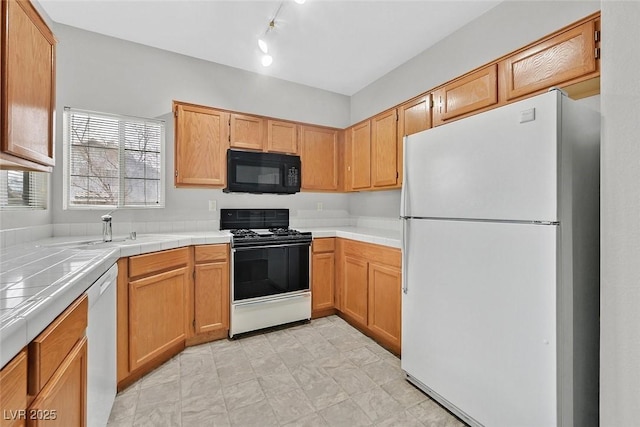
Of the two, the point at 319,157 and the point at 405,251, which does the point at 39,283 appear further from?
the point at 319,157

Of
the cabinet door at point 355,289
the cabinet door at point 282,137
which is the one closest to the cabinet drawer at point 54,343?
the cabinet door at point 355,289

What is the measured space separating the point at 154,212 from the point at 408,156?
94.1 inches

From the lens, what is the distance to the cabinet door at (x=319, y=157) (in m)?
3.35

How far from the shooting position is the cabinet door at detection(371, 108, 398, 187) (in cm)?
276

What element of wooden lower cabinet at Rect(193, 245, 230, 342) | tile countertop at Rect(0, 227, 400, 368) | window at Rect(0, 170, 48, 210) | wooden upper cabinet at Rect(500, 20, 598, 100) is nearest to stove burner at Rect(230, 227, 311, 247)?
wooden lower cabinet at Rect(193, 245, 230, 342)

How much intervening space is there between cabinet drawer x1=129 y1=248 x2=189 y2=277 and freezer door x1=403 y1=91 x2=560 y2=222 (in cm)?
180

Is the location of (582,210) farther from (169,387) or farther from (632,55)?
(169,387)

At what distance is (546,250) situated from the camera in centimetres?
121

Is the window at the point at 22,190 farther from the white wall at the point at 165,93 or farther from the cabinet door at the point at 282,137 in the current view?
the cabinet door at the point at 282,137

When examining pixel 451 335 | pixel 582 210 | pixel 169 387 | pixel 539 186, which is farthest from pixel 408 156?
pixel 169 387

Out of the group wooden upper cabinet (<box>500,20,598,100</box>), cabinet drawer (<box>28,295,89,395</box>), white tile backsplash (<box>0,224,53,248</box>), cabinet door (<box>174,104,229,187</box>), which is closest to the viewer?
cabinet drawer (<box>28,295,89,395</box>)

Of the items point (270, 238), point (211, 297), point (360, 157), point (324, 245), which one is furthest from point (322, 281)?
point (360, 157)

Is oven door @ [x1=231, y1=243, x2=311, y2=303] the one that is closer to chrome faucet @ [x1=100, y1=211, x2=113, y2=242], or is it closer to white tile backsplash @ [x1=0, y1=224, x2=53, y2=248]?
chrome faucet @ [x1=100, y1=211, x2=113, y2=242]

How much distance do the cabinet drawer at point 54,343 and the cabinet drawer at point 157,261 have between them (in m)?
0.81
